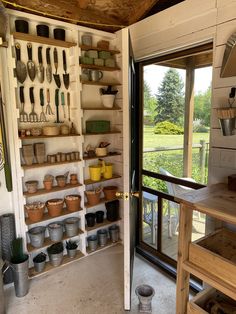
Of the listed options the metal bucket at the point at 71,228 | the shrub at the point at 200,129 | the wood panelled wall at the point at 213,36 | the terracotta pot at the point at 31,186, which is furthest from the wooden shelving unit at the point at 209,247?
the terracotta pot at the point at 31,186

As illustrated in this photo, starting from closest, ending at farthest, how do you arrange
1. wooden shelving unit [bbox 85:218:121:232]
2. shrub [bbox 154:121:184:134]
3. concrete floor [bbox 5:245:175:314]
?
concrete floor [bbox 5:245:175:314], shrub [bbox 154:121:184:134], wooden shelving unit [bbox 85:218:121:232]

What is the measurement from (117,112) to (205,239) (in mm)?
1669

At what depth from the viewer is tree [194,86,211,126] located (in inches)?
73.3

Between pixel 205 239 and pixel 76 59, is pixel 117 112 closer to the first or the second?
pixel 76 59

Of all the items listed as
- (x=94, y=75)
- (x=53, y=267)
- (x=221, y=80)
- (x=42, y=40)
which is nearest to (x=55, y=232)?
(x=53, y=267)

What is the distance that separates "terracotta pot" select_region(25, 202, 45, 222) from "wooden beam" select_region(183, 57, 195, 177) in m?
1.34

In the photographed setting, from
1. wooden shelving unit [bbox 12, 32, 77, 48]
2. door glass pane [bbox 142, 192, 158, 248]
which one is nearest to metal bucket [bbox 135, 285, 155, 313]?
door glass pane [bbox 142, 192, 158, 248]

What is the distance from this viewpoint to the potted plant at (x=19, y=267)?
1949mm

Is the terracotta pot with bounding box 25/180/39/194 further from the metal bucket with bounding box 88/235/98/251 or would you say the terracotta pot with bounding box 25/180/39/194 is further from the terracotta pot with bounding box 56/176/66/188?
the metal bucket with bounding box 88/235/98/251

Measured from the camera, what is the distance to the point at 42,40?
2.04 m

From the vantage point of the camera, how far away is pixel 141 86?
7.86 ft

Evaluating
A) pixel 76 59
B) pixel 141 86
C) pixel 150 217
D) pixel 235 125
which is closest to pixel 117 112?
pixel 141 86

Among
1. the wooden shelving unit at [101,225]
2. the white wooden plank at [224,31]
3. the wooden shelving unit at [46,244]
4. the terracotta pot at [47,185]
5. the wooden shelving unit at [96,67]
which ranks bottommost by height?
the wooden shelving unit at [46,244]

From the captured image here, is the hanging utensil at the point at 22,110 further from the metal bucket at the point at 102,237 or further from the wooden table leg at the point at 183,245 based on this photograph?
the wooden table leg at the point at 183,245
